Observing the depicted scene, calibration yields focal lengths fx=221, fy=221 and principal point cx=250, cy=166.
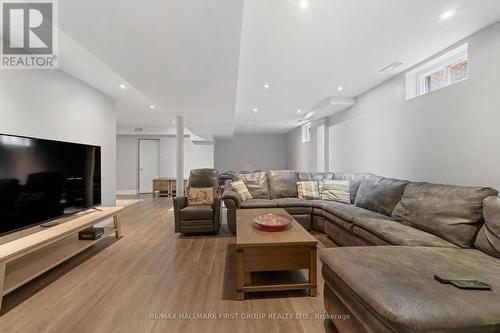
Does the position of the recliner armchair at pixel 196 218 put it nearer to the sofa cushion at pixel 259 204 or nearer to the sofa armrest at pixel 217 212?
the sofa armrest at pixel 217 212

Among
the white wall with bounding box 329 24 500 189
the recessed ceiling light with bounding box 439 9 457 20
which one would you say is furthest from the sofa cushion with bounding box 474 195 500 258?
the recessed ceiling light with bounding box 439 9 457 20

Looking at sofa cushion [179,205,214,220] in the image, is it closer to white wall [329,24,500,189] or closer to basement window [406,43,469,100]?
white wall [329,24,500,189]

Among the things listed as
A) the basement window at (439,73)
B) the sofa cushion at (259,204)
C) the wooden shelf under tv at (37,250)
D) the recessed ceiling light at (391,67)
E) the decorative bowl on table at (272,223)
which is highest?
the recessed ceiling light at (391,67)

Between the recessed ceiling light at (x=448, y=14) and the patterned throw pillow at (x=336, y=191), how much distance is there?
104 inches

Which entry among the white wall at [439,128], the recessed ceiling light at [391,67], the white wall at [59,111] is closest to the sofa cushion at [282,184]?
the white wall at [439,128]

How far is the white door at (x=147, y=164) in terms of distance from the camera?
28.1ft

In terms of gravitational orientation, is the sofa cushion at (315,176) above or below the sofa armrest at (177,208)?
above

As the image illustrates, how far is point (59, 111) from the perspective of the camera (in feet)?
10.8

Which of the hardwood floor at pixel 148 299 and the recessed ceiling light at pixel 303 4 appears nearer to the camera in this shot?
the hardwood floor at pixel 148 299

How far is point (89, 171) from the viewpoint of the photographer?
3.23 m

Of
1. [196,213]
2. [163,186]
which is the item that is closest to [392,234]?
[196,213]

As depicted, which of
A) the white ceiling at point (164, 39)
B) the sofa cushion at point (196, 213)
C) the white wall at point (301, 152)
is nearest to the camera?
the white ceiling at point (164, 39)

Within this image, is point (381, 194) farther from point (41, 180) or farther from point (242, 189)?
point (41, 180)

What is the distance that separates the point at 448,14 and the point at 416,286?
2399 millimetres
